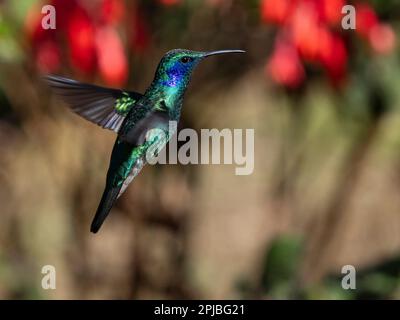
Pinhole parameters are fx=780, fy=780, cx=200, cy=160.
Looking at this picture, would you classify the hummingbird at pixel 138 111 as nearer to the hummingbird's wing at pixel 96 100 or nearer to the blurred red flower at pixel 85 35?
the hummingbird's wing at pixel 96 100

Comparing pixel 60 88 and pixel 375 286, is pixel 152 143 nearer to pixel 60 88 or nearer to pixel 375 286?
pixel 60 88

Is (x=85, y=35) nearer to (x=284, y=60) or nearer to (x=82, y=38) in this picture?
(x=82, y=38)

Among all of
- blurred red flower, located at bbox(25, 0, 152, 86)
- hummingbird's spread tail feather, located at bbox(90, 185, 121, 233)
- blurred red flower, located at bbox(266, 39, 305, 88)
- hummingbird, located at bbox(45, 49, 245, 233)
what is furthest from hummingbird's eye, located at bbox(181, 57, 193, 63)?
blurred red flower, located at bbox(266, 39, 305, 88)

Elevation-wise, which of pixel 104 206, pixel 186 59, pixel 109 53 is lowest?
pixel 104 206

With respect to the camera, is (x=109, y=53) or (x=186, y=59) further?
(x=109, y=53)

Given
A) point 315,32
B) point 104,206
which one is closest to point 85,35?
point 315,32

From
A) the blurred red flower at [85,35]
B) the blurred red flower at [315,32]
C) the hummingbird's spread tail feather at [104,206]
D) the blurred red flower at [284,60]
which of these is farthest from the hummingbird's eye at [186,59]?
the blurred red flower at [284,60]

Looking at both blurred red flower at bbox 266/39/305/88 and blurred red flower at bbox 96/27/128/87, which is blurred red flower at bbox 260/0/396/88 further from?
blurred red flower at bbox 96/27/128/87
